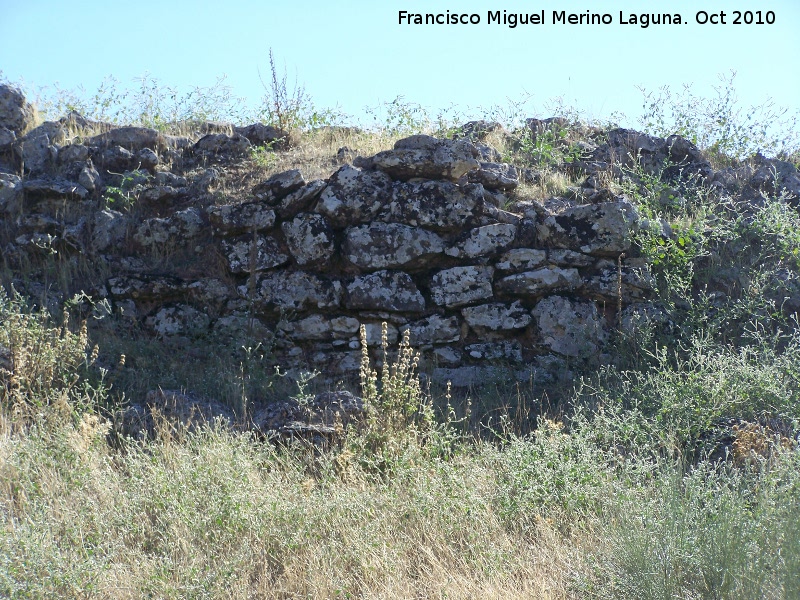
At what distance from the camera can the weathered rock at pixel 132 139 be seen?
9.23 metres

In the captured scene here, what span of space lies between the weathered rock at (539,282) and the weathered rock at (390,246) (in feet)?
2.43

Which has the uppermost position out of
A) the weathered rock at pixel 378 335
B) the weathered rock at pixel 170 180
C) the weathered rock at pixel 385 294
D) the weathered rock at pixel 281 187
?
the weathered rock at pixel 170 180

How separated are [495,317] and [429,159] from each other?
1.77m

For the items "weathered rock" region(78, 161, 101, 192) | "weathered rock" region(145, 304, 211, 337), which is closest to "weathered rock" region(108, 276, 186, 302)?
"weathered rock" region(145, 304, 211, 337)

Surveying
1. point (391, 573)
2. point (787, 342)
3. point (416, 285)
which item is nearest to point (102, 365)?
point (416, 285)

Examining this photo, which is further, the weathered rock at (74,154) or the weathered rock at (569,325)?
the weathered rock at (74,154)

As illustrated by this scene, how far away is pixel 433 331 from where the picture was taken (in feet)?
24.0

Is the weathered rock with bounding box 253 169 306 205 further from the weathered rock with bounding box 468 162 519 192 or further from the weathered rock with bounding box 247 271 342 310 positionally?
the weathered rock with bounding box 468 162 519 192

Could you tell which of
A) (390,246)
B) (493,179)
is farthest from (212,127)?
(493,179)

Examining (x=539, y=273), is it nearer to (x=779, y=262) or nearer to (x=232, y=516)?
(x=779, y=262)

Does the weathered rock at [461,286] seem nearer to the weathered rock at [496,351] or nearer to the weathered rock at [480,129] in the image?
the weathered rock at [496,351]

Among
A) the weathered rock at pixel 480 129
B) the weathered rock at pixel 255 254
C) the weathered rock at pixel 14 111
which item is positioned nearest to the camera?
the weathered rock at pixel 255 254

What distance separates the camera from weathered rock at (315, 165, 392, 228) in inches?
303

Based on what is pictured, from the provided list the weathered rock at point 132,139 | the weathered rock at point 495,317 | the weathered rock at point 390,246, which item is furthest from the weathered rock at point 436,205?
the weathered rock at point 132,139
